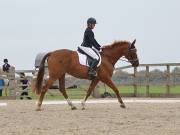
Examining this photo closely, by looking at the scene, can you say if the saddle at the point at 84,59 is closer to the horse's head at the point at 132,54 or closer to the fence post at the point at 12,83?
the horse's head at the point at 132,54

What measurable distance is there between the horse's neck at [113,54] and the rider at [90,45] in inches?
20.8

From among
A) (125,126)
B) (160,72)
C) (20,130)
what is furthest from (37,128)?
(160,72)

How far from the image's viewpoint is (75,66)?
16.8 metres

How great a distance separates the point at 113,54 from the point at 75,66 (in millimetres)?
1289

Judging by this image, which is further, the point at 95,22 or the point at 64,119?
the point at 95,22

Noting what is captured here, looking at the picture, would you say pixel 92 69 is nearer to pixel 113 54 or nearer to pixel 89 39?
pixel 89 39

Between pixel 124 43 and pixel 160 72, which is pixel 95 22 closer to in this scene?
pixel 124 43

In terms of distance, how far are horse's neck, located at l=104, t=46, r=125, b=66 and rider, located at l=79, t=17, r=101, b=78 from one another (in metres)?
0.53

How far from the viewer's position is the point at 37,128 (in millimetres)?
11094

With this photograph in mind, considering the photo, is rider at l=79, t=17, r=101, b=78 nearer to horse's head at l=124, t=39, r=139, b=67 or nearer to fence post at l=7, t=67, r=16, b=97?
horse's head at l=124, t=39, r=139, b=67

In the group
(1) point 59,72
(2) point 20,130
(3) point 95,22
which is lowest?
(2) point 20,130

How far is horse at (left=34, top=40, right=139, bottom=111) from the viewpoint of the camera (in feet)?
54.4

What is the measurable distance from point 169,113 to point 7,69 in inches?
581

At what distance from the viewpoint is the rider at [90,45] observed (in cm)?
1678
